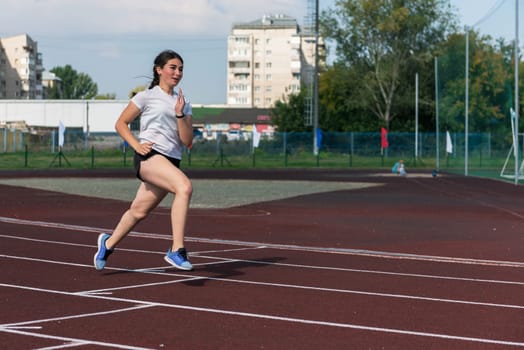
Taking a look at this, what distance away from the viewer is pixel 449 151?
146ft

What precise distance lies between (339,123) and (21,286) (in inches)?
2722

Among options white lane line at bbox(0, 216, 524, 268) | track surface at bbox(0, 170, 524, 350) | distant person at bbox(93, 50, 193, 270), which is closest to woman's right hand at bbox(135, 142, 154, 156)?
distant person at bbox(93, 50, 193, 270)

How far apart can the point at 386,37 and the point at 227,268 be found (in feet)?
210

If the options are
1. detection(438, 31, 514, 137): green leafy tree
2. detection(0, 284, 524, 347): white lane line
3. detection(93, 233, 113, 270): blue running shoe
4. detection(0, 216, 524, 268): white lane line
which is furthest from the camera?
detection(438, 31, 514, 137): green leafy tree

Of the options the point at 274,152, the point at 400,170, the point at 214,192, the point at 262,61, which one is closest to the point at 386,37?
the point at 274,152

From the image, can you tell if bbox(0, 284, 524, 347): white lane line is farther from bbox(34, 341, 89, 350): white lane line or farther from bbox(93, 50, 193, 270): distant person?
bbox(34, 341, 89, 350): white lane line

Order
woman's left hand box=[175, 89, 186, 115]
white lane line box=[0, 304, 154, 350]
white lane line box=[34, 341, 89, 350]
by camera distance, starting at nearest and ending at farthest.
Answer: white lane line box=[34, 341, 89, 350], white lane line box=[0, 304, 154, 350], woman's left hand box=[175, 89, 186, 115]

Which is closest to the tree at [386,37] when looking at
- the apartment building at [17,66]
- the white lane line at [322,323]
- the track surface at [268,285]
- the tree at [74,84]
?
the track surface at [268,285]

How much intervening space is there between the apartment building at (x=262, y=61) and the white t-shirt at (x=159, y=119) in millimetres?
143364

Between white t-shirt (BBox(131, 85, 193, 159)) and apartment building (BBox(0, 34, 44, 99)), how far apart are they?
134 meters

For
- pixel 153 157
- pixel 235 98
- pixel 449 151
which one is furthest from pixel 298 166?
pixel 235 98

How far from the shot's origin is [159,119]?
830 cm

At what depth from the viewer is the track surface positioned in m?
5.87

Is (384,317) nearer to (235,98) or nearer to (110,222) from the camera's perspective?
(110,222)
